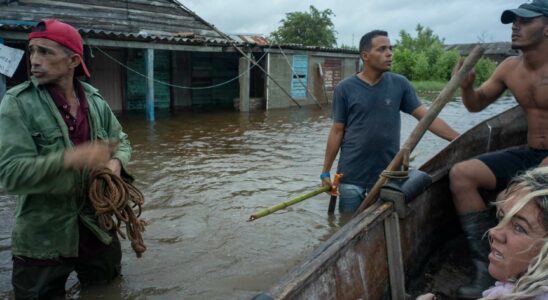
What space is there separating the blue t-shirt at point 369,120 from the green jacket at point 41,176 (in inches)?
72.8

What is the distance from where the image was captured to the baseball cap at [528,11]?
292 centimetres

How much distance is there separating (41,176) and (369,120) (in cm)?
231

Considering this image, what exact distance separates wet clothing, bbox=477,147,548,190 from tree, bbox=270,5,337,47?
103ft

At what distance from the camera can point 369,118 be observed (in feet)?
11.5

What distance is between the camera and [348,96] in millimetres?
3561

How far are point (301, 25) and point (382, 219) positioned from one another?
32.8m

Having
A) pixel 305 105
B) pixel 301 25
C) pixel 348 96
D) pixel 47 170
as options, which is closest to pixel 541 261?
pixel 47 170

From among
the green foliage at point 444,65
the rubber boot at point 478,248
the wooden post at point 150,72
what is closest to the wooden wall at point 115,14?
the wooden post at point 150,72

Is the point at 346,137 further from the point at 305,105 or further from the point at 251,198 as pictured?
the point at 305,105

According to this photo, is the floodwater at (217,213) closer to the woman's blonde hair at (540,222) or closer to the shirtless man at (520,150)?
the shirtless man at (520,150)

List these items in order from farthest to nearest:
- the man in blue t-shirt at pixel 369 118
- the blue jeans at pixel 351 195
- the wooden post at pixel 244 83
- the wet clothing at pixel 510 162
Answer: the wooden post at pixel 244 83 → the blue jeans at pixel 351 195 → the man in blue t-shirt at pixel 369 118 → the wet clothing at pixel 510 162

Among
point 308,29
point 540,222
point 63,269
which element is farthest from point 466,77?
point 308,29

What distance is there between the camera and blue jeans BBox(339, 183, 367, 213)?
3633 mm

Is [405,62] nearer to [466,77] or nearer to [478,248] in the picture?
[466,77]
